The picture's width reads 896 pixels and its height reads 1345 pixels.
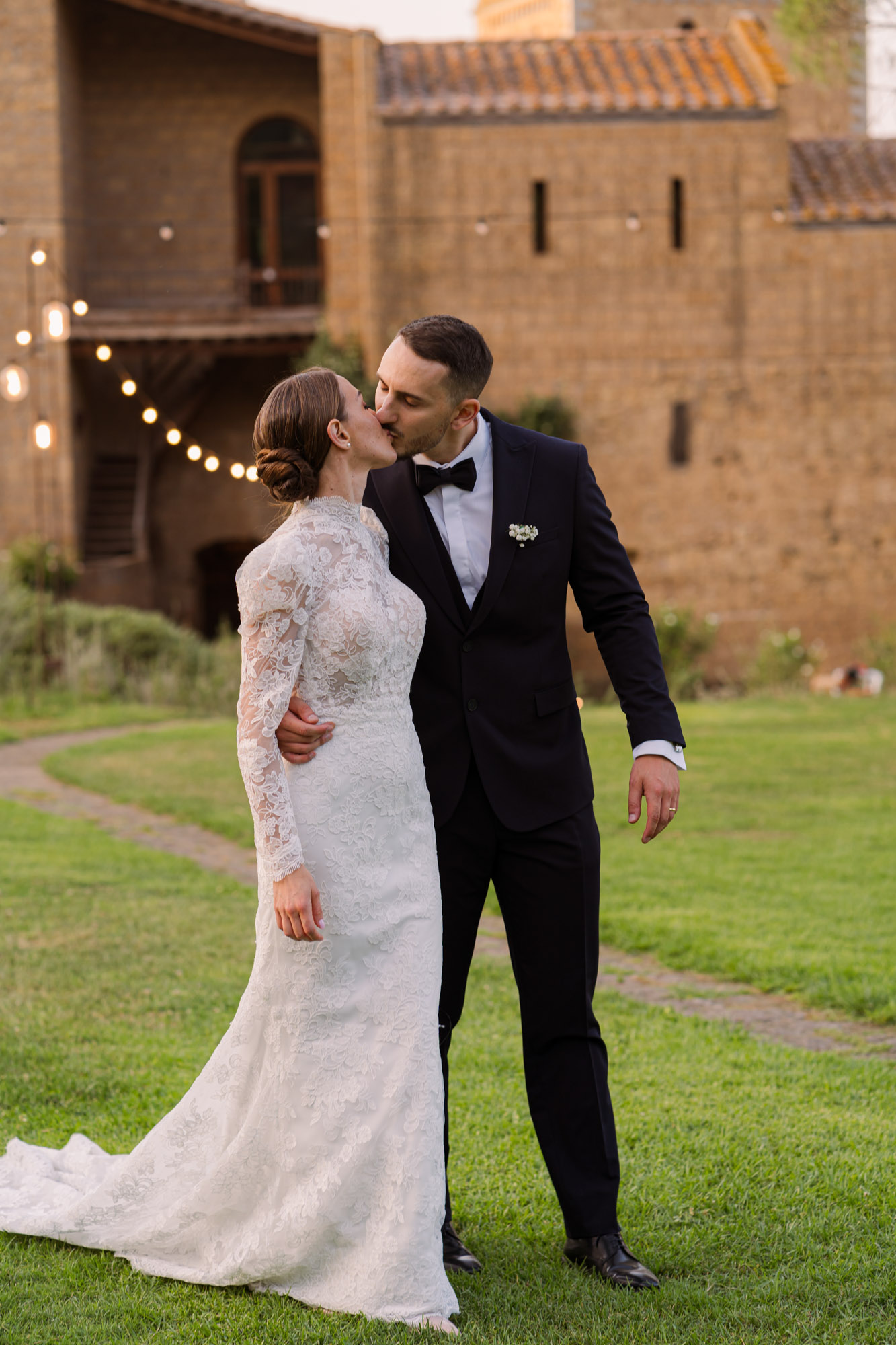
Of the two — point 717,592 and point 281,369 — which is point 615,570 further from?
point 281,369

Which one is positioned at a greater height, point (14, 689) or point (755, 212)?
point (755, 212)

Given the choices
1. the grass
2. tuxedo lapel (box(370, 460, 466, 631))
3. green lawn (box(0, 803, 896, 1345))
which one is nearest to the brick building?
the grass

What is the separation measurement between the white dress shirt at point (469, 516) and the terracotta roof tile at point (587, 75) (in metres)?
17.9

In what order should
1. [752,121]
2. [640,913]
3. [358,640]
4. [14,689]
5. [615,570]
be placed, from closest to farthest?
[358,640] → [615,570] → [640,913] → [14,689] → [752,121]

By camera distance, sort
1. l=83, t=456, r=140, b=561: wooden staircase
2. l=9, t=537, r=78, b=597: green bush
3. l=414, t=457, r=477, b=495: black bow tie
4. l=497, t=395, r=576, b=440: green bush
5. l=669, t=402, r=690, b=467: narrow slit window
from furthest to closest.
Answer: l=83, t=456, r=140, b=561: wooden staircase, l=669, t=402, r=690, b=467: narrow slit window, l=497, t=395, r=576, b=440: green bush, l=9, t=537, r=78, b=597: green bush, l=414, t=457, r=477, b=495: black bow tie

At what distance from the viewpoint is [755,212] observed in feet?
66.9

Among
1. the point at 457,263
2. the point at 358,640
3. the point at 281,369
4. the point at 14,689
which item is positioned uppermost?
the point at 457,263

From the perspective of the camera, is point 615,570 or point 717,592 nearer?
point 615,570

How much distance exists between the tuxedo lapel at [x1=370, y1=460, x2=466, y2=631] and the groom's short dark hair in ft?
0.84

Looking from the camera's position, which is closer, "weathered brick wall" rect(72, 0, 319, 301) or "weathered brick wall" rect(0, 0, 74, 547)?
"weathered brick wall" rect(0, 0, 74, 547)

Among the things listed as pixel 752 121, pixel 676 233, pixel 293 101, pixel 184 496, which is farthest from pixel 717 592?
pixel 293 101

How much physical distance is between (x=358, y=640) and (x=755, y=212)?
62.9ft

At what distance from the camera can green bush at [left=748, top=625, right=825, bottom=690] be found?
18.8 meters

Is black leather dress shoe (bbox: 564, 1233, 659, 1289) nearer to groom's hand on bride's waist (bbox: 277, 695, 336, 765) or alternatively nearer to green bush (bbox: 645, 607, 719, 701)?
groom's hand on bride's waist (bbox: 277, 695, 336, 765)
